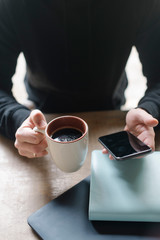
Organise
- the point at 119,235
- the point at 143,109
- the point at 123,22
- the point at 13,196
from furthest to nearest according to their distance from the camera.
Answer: the point at 123,22, the point at 143,109, the point at 13,196, the point at 119,235

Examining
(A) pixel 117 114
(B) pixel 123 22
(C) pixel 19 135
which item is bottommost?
(A) pixel 117 114

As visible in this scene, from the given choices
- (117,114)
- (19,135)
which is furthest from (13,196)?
(117,114)

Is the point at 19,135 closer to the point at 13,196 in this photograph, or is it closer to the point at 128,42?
the point at 13,196

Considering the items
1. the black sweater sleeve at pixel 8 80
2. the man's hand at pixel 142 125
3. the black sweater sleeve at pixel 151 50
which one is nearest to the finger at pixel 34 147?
the black sweater sleeve at pixel 8 80

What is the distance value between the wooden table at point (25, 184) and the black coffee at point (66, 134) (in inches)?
4.9

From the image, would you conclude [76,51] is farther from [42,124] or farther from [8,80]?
[42,124]

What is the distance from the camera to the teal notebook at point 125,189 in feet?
1.56

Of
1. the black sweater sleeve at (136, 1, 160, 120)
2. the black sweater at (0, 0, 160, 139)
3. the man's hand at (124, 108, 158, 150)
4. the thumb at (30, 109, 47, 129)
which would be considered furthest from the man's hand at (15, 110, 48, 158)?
the black sweater sleeve at (136, 1, 160, 120)

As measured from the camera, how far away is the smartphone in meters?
0.54

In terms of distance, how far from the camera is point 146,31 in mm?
893

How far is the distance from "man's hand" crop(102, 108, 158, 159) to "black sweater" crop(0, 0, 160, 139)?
7cm

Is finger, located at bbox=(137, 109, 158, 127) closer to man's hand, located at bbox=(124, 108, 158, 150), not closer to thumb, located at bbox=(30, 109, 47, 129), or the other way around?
man's hand, located at bbox=(124, 108, 158, 150)

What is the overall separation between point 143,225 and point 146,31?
702 mm

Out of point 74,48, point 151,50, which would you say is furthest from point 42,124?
point 151,50
